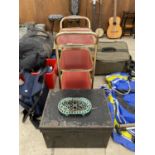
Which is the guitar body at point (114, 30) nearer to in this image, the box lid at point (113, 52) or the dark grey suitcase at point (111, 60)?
the box lid at point (113, 52)

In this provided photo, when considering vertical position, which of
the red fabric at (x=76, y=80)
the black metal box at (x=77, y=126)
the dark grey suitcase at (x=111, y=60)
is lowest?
the black metal box at (x=77, y=126)

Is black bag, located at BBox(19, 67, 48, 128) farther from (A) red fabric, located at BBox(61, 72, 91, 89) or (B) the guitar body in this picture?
(B) the guitar body

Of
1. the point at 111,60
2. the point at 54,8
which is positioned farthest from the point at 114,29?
the point at 111,60

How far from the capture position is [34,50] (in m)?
2.12

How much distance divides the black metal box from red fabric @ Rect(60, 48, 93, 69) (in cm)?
38

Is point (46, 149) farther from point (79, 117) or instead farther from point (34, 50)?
point (34, 50)

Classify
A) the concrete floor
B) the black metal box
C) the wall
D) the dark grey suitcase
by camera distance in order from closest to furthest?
the black metal box, the concrete floor, the dark grey suitcase, the wall

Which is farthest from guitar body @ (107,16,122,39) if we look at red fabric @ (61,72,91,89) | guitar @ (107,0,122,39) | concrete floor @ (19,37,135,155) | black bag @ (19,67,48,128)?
concrete floor @ (19,37,135,155)

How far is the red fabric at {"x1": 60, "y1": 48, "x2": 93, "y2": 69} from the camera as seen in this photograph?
1713mm

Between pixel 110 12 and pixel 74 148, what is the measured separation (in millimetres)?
2650

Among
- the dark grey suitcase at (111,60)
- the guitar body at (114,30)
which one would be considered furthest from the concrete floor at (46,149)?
the guitar body at (114,30)

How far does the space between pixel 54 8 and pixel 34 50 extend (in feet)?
4.90

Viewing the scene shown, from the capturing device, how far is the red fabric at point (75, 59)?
5.62 ft

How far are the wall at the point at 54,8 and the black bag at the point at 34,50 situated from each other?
3.40 feet
